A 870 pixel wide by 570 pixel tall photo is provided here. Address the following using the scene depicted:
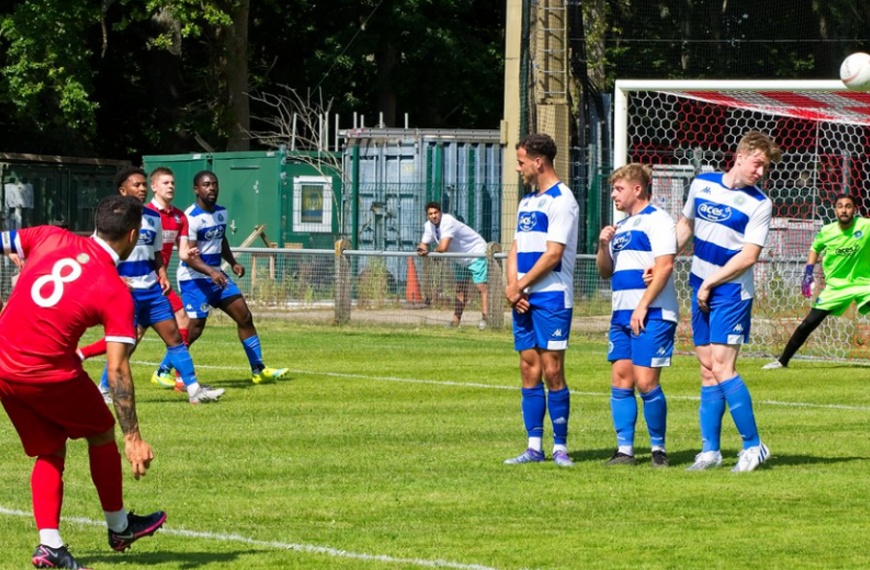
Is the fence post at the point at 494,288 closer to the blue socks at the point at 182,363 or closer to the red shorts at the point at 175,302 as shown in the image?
the red shorts at the point at 175,302

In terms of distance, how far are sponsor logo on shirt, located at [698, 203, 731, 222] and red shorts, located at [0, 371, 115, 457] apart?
15.2 feet

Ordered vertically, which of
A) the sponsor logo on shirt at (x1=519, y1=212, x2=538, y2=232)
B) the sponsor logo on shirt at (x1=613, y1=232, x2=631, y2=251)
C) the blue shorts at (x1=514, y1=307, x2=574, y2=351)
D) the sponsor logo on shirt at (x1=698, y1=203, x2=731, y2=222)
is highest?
the sponsor logo on shirt at (x1=698, y1=203, x2=731, y2=222)

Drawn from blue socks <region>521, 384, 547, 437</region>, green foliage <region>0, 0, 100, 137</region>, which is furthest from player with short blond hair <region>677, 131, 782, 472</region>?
green foliage <region>0, 0, 100, 137</region>

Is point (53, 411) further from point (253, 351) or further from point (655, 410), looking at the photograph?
point (253, 351)

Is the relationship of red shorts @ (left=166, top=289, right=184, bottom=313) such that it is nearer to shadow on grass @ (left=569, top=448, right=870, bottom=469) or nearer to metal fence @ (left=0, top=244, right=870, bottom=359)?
shadow on grass @ (left=569, top=448, right=870, bottom=469)

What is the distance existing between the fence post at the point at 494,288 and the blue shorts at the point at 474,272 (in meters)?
0.10

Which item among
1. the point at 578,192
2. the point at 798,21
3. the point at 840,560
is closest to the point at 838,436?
the point at 840,560

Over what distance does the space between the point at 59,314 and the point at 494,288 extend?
15832 millimetres

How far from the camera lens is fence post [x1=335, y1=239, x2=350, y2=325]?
23.4 meters

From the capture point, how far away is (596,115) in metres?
30.4

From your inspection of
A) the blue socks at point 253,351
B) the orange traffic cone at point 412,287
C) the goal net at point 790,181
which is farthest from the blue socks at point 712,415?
the orange traffic cone at point 412,287

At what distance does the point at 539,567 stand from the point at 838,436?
18.4 feet

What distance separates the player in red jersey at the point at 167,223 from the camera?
14.7 meters

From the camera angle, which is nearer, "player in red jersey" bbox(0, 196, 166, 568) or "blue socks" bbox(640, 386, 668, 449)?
"player in red jersey" bbox(0, 196, 166, 568)
